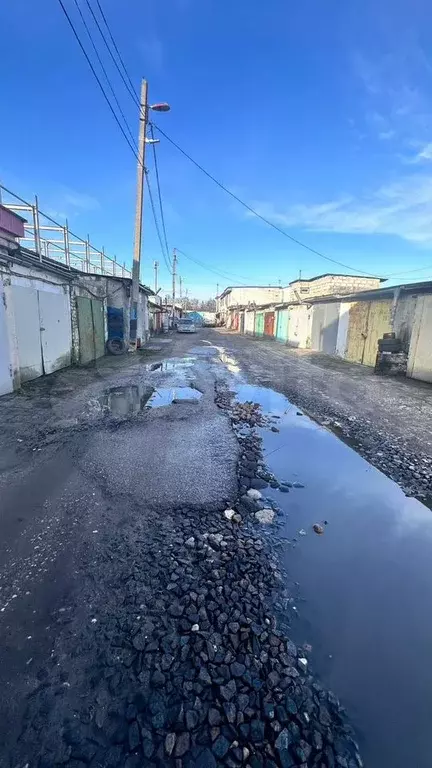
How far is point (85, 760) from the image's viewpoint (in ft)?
4.67

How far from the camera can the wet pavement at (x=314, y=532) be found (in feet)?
5.92

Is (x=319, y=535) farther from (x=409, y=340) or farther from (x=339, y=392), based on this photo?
(x=409, y=340)

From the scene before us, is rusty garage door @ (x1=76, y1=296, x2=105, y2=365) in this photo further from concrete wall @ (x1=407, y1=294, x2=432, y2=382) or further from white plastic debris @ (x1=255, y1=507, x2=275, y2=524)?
concrete wall @ (x1=407, y1=294, x2=432, y2=382)

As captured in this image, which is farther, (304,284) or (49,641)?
(304,284)

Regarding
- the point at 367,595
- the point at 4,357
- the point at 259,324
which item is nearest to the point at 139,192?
the point at 4,357

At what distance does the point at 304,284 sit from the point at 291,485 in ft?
93.0

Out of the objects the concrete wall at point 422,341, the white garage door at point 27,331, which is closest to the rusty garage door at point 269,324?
the concrete wall at point 422,341

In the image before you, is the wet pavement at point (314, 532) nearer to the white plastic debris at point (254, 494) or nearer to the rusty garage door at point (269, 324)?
the white plastic debris at point (254, 494)

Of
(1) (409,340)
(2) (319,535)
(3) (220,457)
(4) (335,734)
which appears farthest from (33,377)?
(1) (409,340)

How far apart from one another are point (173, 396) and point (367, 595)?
5902 mm

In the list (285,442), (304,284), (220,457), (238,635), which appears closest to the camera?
(238,635)

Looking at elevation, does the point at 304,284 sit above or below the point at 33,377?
above

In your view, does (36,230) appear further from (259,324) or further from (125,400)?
(259,324)

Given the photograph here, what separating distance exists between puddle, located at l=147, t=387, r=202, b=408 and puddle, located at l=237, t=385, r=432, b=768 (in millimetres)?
3330
